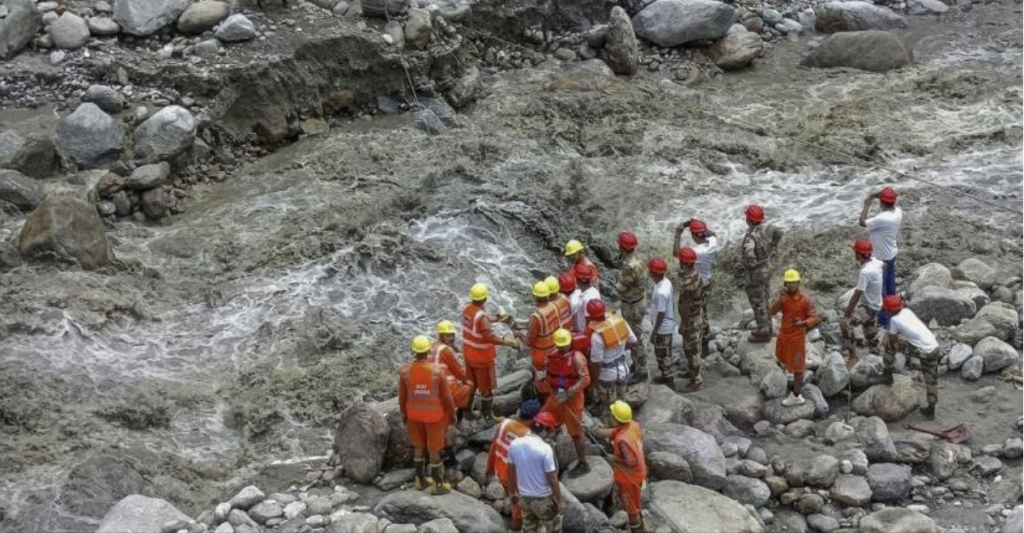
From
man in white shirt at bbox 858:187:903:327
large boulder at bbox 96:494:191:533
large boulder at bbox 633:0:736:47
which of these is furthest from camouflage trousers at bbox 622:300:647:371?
large boulder at bbox 633:0:736:47

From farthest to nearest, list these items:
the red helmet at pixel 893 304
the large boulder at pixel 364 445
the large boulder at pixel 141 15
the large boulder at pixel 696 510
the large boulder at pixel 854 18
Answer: the large boulder at pixel 854 18
the large boulder at pixel 141 15
the red helmet at pixel 893 304
the large boulder at pixel 364 445
the large boulder at pixel 696 510

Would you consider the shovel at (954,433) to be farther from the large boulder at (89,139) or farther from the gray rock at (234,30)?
the gray rock at (234,30)

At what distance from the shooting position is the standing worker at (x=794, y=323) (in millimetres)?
10938

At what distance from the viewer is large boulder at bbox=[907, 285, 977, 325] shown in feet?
40.7

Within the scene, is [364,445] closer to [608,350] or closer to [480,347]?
[480,347]

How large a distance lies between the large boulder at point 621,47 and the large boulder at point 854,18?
3.80 m

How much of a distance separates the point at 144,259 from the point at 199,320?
1.64 m

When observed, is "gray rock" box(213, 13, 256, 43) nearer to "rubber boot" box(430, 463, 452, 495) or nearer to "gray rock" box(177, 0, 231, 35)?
"gray rock" box(177, 0, 231, 35)

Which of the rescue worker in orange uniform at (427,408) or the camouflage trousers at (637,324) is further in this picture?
the camouflage trousers at (637,324)

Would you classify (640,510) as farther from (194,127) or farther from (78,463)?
(194,127)

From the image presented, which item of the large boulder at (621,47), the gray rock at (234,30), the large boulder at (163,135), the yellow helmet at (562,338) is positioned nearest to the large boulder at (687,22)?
the large boulder at (621,47)

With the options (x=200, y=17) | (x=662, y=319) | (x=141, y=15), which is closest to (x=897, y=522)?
(x=662, y=319)

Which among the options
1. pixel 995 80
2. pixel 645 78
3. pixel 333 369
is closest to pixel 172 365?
pixel 333 369

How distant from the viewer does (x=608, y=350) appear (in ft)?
33.6
